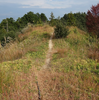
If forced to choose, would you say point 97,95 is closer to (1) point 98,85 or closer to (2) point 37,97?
(1) point 98,85

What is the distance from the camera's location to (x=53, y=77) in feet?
11.1

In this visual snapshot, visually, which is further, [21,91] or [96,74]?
[96,74]

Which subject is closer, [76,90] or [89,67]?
[76,90]

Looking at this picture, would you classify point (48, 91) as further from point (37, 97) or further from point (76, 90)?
point (76, 90)

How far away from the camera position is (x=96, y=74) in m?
3.41

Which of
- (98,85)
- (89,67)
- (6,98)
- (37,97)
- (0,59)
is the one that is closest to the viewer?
(6,98)

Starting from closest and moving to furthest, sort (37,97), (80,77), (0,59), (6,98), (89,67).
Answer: (6,98), (37,97), (80,77), (89,67), (0,59)

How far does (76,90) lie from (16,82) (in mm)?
1718

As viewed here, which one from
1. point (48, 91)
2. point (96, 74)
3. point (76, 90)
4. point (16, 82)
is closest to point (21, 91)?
point (16, 82)

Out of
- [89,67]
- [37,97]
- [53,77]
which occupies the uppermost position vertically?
[89,67]

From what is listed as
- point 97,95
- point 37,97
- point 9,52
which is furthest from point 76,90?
point 9,52

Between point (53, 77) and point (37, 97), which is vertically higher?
point (53, 77)

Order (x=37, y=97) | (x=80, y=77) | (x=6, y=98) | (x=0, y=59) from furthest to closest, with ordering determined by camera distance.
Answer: (x=0, y=59), (x=80, y=77), (x=37, y=97), (x=6, y=98)

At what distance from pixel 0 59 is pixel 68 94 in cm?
393
